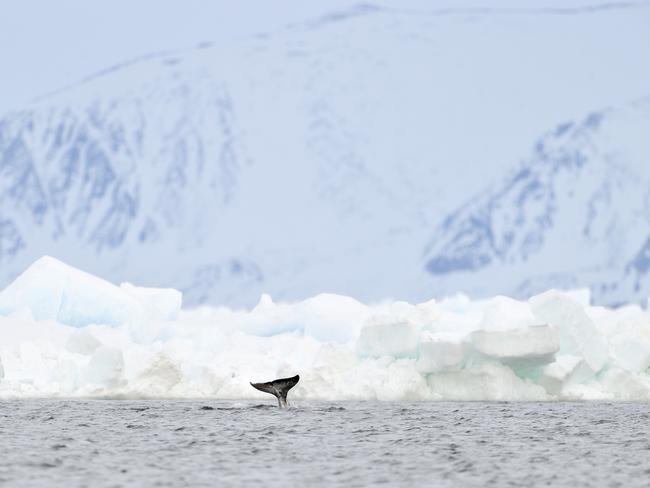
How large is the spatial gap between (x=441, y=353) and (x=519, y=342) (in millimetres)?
1652

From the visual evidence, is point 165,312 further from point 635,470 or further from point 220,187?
point 220,187

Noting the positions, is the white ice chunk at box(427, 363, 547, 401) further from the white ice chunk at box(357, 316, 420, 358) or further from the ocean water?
the ocean water

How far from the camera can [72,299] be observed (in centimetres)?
3384

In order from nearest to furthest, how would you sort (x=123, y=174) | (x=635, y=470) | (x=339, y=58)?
(x=635, y=470), (x=123, y=174), (x=339, y=58)

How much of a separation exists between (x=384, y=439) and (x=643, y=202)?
2959 inches

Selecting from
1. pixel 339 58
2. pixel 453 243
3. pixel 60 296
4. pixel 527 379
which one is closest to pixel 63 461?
pixel 527 379

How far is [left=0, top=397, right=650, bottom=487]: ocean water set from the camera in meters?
13.3

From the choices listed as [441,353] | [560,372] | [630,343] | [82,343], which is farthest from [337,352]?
[630,343]

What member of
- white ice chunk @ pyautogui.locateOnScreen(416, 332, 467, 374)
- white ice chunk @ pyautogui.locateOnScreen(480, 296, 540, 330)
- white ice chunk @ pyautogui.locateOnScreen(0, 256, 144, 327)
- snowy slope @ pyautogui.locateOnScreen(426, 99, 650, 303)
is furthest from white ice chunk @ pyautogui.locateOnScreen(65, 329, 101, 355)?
snowy slope @ pyautogui.locateOnScreen(426, 99, 650, 303)

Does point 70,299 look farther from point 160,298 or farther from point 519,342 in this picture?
point 519,342

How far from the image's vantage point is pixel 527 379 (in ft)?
91.4

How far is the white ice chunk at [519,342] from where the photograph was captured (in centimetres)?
2609

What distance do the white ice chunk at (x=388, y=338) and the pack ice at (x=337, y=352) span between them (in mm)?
26

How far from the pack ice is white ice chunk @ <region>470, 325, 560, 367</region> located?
2 centimetres
